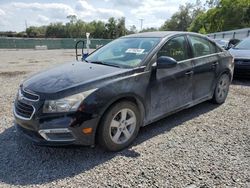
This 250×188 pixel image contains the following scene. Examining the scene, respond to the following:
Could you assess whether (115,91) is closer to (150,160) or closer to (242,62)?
(150,160)

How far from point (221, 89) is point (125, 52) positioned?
2.61 meters

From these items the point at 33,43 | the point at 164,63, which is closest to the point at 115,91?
the point at 164,63

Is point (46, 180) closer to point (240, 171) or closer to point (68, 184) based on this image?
point (68, 184)

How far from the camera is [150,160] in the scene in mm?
3242

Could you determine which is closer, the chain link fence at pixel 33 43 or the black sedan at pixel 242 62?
the black sedan at pixel 242 62

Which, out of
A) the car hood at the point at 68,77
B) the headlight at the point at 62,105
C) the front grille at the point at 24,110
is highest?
the car hood at the point at 68,77

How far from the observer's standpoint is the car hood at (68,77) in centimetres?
317

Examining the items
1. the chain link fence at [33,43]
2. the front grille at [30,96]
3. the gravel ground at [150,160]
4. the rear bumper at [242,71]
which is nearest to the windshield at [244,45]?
the rear bumper at [242,71]

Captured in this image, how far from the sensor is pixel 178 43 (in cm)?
442

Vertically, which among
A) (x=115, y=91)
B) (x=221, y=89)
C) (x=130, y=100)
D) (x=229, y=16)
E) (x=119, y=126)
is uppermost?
(x=229, y=16)

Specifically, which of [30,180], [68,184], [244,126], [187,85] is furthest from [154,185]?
[244,126]

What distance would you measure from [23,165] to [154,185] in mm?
1665

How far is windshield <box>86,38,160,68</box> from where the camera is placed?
384 centimetres

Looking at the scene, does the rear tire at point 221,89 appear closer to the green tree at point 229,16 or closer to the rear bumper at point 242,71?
the rear bumper at point 242,71
